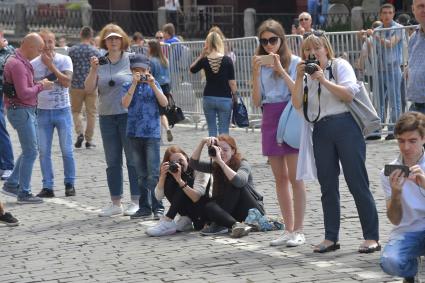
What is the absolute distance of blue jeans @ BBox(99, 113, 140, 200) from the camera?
13.2 m

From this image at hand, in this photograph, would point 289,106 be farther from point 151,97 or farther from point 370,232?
point 151,97

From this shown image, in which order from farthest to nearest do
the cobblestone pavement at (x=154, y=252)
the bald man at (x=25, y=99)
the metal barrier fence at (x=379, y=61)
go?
the metal barrier fence at (x=379, y=61), the bald man at (x=25, y=99), the cobblestone pavement at (x=154, y=252)

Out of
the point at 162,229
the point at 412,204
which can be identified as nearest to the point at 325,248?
the point at 412,204

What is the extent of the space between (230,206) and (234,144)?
0.58m

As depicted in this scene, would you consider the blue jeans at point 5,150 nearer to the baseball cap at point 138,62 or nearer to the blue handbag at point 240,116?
the blue handbag at point 240,116

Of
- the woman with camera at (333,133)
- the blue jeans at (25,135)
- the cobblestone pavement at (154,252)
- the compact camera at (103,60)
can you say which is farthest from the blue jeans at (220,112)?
the woman with camera at (333,133)

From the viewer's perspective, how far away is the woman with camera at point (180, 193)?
39.0 ft

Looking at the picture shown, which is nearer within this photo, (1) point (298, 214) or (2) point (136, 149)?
(1) point (298, 214)

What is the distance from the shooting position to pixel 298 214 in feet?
35.7

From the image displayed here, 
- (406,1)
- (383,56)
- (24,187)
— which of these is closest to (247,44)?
(383,56)

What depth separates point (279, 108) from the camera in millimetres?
11117

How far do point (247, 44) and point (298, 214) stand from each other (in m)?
11.1

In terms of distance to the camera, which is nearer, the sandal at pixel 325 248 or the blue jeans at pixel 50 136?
the sandal at pixel 325 248

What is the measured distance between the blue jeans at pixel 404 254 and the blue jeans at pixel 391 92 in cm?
983
